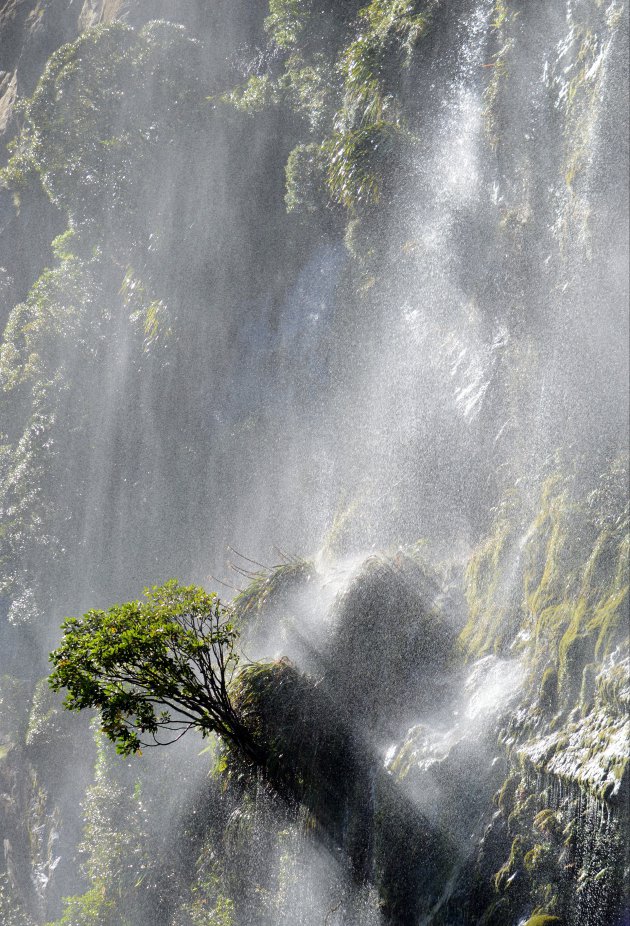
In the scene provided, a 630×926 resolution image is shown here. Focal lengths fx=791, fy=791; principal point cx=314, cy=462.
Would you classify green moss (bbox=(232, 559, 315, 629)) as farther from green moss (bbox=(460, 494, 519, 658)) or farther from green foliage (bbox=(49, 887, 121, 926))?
green foliage (bbox=(49, 887, 121, 926))

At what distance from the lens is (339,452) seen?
1518 centimetres

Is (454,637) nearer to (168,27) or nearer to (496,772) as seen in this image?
(496,772)

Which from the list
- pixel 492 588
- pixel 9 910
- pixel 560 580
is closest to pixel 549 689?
pixel 560 580

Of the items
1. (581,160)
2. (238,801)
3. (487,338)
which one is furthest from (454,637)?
(581,160)

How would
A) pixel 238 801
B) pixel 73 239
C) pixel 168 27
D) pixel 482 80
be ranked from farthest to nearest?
pixel 73 239, pixel 168 27, pixel 482 80, pixel 238 801

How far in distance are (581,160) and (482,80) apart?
4.40m

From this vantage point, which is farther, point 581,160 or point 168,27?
point 168,27

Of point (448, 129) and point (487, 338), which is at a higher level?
point (448, 129)

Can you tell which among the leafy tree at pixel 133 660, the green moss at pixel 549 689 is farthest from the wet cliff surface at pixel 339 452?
the leafy tree at pixel 133 660

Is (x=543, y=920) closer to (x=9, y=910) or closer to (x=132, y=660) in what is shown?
(x=132, y=660)

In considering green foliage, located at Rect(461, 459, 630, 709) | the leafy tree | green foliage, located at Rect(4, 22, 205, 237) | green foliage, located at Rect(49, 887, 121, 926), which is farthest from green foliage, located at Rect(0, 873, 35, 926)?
green foliage, located at Rect(4, 22, 205, 237)

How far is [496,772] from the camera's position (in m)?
7.06

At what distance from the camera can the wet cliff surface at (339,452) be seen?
7444 mm

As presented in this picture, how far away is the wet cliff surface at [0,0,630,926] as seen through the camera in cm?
744
